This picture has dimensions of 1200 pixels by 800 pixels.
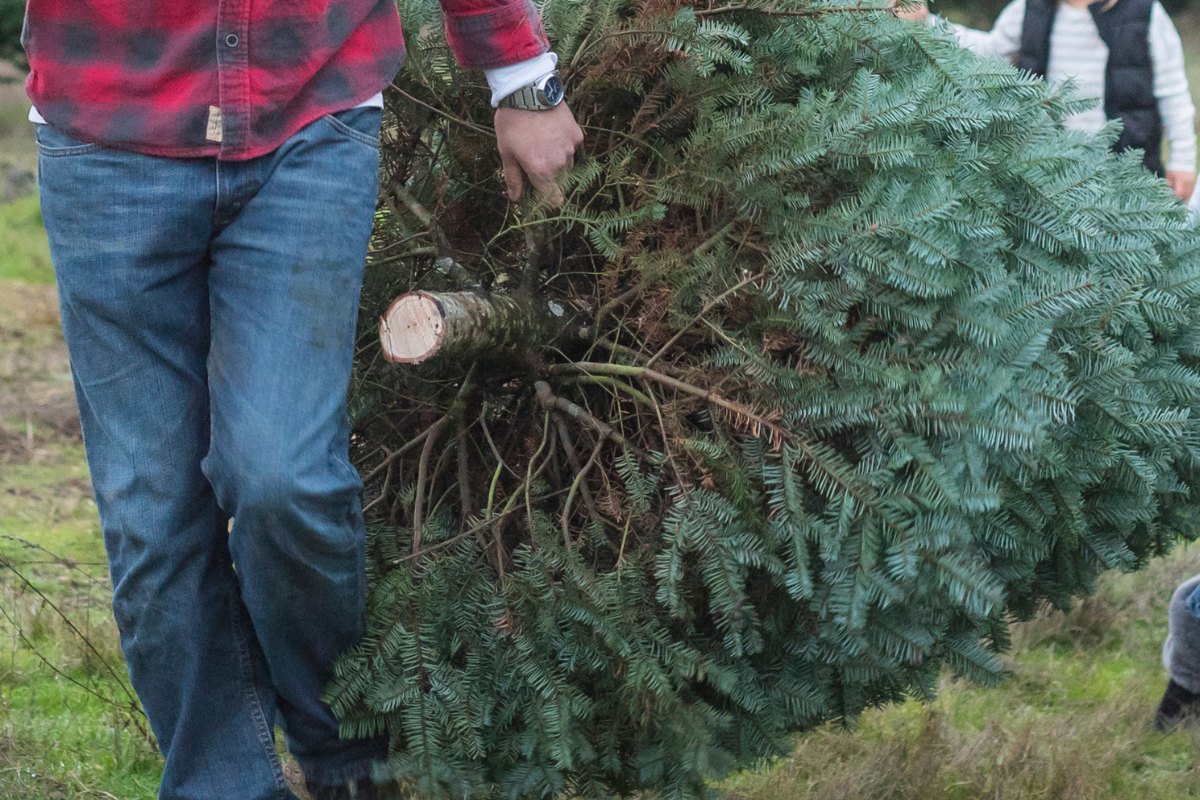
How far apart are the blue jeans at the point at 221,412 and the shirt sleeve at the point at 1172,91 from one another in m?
3.84

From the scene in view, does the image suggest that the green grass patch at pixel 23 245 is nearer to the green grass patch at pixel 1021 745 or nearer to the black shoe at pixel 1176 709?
the green grass patch at pixel 1021 745

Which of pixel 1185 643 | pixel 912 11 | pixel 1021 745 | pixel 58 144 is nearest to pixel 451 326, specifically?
pixel 58 144

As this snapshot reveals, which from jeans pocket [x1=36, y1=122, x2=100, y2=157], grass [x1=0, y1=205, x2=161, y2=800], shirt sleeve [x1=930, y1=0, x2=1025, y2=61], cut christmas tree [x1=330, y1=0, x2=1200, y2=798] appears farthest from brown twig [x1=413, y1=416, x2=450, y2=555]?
shirt sleeve [x1=930, y1=0, x2=1025, y2=61]

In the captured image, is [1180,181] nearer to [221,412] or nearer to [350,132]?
[350,132]

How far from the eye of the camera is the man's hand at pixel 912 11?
257 cm

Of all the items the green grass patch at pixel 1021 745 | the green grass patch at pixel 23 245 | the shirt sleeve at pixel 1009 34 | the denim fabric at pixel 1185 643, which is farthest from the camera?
the green grass patch at pixel 23 245

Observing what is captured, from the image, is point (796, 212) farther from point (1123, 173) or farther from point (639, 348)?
point (1123, 173)

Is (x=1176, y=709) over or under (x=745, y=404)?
under

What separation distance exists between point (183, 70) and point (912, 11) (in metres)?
1.36

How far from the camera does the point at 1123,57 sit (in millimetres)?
5098

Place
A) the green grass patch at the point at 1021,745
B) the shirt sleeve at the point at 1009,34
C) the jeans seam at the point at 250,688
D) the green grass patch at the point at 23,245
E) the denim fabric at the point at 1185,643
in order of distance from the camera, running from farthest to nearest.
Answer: the green grass patch at the point at 23,245 → the shirt sleeve at the point at 1009,34 → the denim fabric at the point at 1185,643 → the green grass patch at the point at 1021,745 → the jeans seam at the point at 250,688

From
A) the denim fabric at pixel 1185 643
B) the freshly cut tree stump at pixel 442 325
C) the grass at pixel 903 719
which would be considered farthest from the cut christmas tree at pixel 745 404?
the denim fabric at pixel 1185 643

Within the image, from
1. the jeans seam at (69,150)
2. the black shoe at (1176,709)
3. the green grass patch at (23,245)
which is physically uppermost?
the jeans seam at (69,150)

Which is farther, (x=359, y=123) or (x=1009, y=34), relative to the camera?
(x=1009, y=34)
